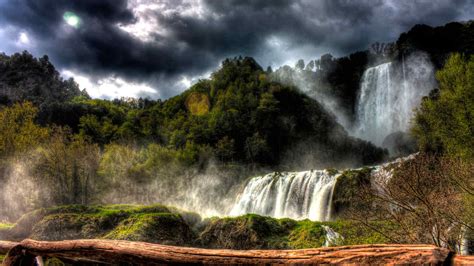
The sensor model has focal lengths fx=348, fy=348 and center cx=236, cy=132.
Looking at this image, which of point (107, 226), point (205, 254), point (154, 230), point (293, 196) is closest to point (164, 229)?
point (154, 230)

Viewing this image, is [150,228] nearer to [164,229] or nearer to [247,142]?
[164,229]

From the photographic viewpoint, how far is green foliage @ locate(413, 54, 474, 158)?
2653 cm

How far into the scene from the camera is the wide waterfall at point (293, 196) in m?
28.5

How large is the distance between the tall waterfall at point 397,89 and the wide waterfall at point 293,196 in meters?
31.0

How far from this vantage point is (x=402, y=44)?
56.8 meters

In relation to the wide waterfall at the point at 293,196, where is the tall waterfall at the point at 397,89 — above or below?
above

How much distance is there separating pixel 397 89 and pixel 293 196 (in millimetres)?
35089

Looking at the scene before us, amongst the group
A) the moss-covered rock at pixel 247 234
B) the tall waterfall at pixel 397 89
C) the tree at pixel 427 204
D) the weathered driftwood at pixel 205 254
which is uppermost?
the tall waterfall at pixel 397 89

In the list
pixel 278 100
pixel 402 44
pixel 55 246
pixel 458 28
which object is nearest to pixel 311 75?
pixel 278 100

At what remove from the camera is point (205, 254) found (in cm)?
281

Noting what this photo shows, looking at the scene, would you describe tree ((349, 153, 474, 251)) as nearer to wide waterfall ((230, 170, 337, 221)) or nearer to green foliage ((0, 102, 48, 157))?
wide waterfall ((230, 170, 337, 221))

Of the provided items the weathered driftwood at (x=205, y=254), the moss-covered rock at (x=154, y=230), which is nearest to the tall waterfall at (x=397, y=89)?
the moss-covered rock at (x=154, y=230)

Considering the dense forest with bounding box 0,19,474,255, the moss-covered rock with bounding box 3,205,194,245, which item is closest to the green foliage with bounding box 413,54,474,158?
the dense forest with bounding box 0,19,474,255

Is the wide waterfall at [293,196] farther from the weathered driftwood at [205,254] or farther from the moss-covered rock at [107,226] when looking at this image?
the weathered driftwood at [205,254]
